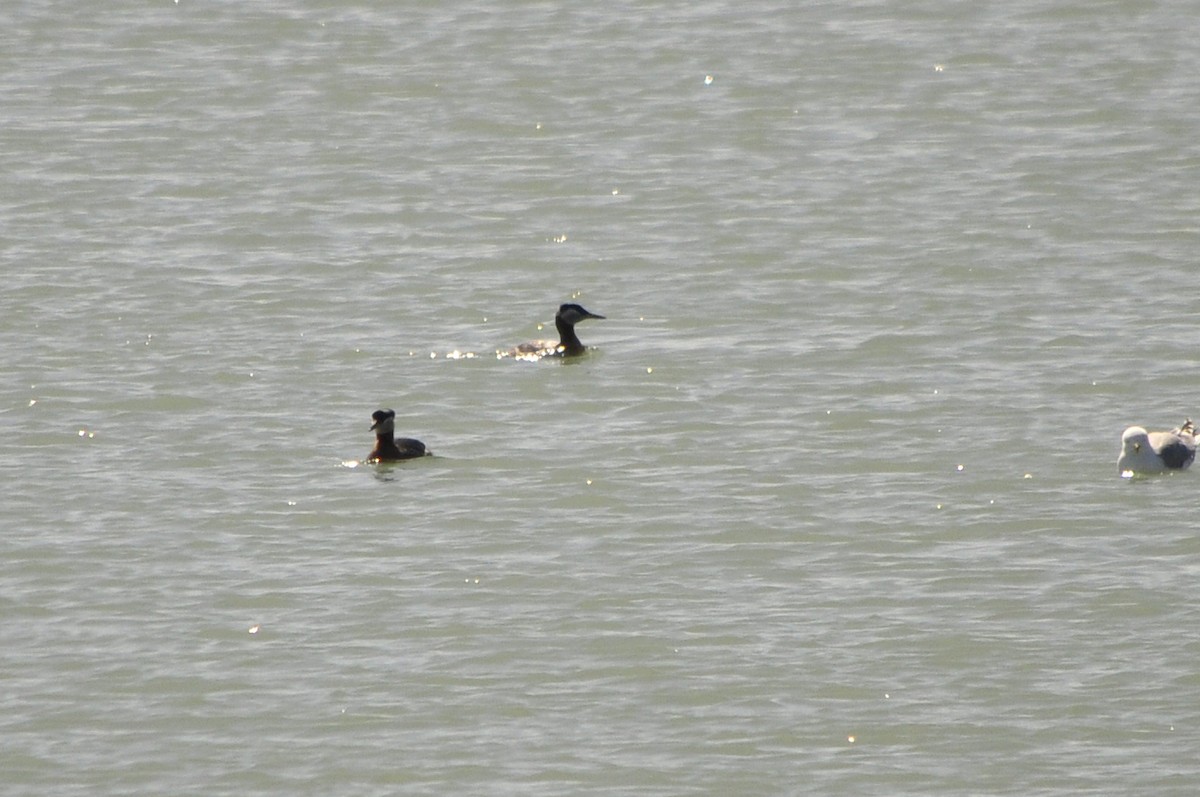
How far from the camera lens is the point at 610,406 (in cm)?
1767

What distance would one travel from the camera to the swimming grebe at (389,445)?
16109 millimetres

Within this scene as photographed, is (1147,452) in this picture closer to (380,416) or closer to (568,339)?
(380,416)

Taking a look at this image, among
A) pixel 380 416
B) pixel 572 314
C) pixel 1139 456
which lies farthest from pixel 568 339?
pixel 1139 456

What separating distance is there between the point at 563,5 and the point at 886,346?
16.3 metres

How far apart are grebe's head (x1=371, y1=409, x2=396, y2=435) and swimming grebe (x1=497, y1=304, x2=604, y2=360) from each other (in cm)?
275

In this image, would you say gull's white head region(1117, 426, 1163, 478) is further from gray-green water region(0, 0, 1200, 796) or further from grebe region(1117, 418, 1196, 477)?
gray-green water region(0, 0, 1200, 796)

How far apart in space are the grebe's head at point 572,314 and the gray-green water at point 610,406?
324 millimetres

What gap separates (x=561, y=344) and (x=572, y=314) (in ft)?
1.00

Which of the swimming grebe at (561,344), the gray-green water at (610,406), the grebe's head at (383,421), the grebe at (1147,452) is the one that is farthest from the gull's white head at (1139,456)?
the swimming grebe at (561,344)

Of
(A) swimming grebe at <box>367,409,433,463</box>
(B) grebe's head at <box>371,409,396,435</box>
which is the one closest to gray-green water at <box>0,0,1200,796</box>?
(A) swimming grebe at <box>367,409,433,463</box>

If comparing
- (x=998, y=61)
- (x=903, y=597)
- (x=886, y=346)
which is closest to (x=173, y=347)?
(x=886, y=346)

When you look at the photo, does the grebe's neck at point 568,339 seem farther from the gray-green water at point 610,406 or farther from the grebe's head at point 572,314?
the gray-green water at point 610,406

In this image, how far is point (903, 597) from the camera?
43.0 feet

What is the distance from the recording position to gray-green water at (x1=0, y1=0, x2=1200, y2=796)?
1166 cm
